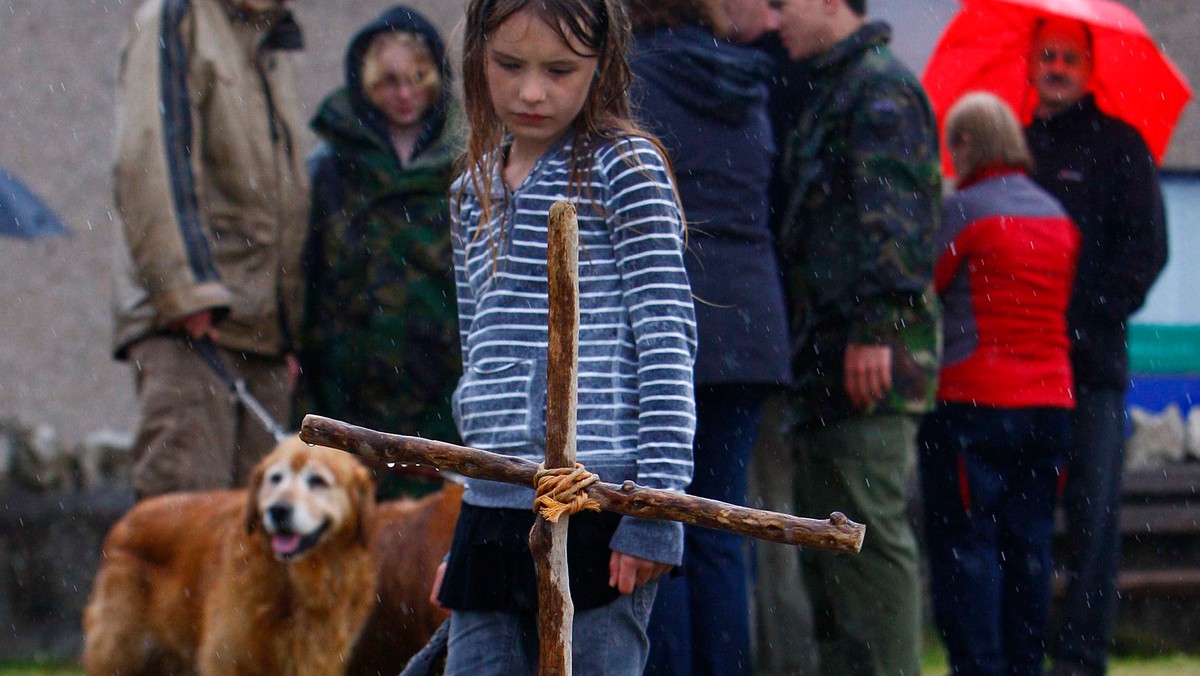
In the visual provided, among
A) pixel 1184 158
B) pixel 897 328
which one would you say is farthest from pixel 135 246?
pixel 1184 158

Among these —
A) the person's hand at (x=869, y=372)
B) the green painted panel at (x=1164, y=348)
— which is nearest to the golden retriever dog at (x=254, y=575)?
the person's hand at (x=869, y=372)

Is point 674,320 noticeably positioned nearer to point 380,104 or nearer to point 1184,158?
point 380,104

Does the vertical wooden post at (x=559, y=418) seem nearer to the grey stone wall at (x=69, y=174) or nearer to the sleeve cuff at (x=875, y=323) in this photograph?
the sleeve cuff at (x=875, y=323)

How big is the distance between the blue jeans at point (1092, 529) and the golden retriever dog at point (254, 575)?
2215 millimetres

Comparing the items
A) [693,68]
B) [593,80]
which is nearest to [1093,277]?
[693,68]

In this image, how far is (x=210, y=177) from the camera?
14.5 feet

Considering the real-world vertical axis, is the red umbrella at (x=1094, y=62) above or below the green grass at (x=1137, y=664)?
above

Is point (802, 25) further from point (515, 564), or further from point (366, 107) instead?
point (515, 564)

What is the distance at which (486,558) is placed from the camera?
2.35 meters

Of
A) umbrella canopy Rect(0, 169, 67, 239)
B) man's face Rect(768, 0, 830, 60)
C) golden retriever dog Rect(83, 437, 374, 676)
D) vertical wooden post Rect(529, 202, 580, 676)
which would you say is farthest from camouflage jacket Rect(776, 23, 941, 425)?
umbrella canopy Rect(0, 169, 67, 239)

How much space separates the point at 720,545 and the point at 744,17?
1.39m

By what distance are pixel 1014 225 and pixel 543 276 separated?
2484mm

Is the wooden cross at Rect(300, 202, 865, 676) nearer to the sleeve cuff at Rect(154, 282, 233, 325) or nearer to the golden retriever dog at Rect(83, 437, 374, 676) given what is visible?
the golden retriever dog at Rect(83, 437, 374, 676)

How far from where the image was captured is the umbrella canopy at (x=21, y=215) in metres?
6.18
